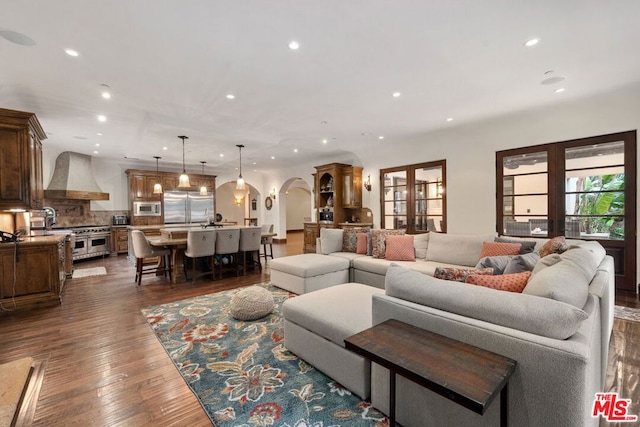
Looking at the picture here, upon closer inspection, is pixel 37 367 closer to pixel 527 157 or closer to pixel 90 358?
pixel 90 358

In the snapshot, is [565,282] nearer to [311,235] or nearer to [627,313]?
[627,313]

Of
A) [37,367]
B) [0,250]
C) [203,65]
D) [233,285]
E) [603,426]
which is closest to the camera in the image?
[603,426]

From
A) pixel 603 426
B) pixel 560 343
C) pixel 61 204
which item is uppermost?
pixel 61 204

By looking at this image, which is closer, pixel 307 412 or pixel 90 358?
pixel 307 412

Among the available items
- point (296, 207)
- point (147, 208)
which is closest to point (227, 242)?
A: point (147, 208)

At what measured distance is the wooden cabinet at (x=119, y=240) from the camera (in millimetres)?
7985

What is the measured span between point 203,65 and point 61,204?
738cm

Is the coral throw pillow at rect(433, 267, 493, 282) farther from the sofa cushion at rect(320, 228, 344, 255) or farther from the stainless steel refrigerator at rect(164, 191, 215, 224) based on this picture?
the stainless steel refrigerator at rect(164, 191, 215, 224)

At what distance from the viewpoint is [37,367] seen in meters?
2.28

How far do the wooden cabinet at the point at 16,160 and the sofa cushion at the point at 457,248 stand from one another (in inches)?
231

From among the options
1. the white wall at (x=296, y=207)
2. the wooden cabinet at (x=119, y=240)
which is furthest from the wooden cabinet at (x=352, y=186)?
the white wall at (x=296, y=207)

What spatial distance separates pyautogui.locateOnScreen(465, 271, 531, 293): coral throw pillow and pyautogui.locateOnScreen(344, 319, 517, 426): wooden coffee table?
0.56 meters

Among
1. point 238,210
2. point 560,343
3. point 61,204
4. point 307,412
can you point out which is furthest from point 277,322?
point 238,210

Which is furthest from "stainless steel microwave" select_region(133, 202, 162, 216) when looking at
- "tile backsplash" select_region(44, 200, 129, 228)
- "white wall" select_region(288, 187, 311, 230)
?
"white wall" select_region(288, 187, 311, 230)
